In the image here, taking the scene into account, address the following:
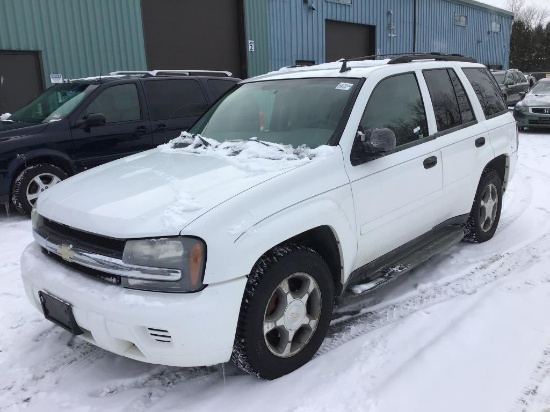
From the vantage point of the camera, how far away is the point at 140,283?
7.74 feet

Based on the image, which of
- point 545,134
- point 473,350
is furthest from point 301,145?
point 545,134

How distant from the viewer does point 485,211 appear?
478 centimetres

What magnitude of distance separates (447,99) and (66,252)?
3.22 m

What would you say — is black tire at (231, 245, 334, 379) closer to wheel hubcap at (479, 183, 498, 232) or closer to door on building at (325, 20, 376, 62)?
wheel hubcap at (479, 183, 498, 232)

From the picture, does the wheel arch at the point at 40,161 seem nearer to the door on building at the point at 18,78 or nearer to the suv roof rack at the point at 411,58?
the suv roof rack at the point at 411,58

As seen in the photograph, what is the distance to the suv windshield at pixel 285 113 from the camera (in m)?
3.23

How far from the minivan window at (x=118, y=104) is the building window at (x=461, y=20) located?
23207 mm

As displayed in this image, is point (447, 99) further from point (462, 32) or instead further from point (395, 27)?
point (462, 32)

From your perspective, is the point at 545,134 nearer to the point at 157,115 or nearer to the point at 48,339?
the point at 157,115

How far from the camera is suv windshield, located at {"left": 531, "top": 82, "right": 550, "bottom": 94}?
14000mm

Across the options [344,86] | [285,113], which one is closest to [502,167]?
[344,86]

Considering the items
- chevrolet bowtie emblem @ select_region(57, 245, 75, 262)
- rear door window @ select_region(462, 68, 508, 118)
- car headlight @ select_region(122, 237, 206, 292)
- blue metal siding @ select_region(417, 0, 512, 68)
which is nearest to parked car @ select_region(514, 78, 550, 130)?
rear door window @ select_region(462, 68, 508, 118)

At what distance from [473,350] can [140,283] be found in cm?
202

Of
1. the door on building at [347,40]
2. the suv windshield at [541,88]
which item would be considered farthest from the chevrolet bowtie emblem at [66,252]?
the door on building at [347,40]
